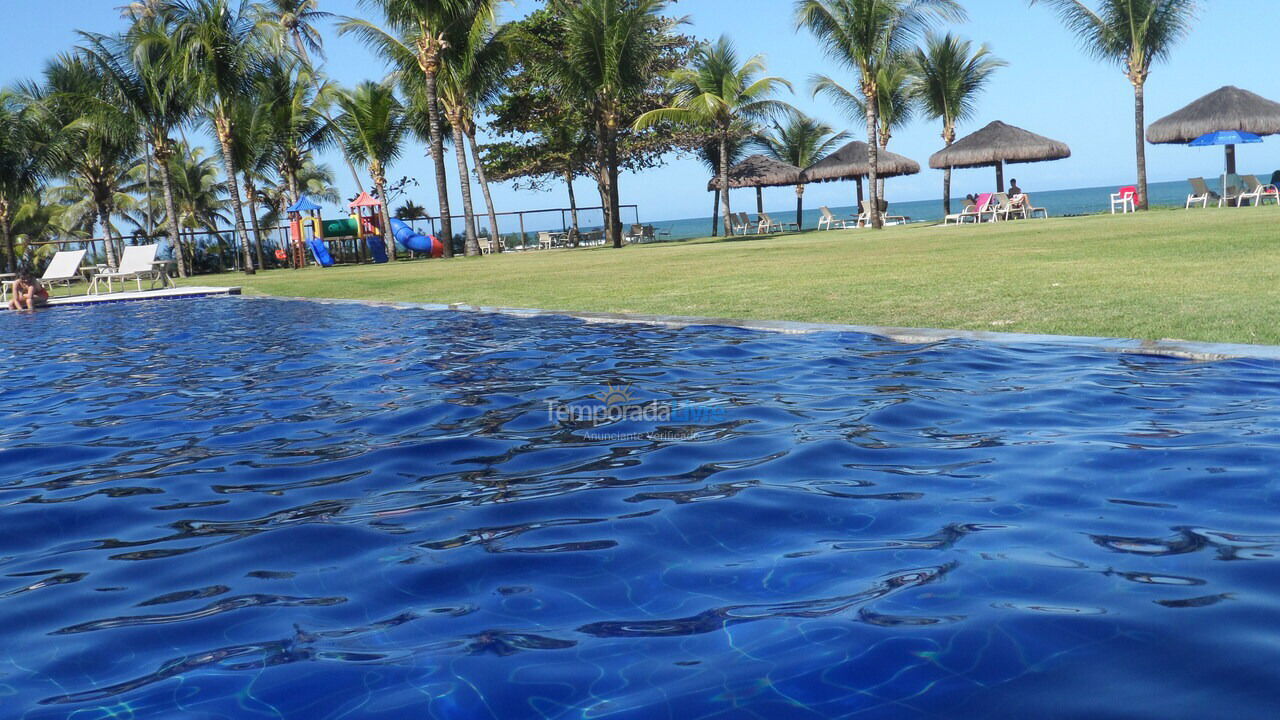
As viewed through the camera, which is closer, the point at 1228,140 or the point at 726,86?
the point at 1228,140

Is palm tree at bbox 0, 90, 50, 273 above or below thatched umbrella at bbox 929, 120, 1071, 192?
above

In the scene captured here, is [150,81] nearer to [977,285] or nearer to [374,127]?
[374,127]

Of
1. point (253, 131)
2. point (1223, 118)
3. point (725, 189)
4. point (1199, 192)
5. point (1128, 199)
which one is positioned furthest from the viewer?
point (725, 189)

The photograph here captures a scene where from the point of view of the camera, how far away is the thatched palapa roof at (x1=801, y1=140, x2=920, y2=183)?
33.7 metres

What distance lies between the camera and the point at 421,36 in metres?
25.2

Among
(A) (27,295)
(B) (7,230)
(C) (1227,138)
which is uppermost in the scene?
(B) (7,230)

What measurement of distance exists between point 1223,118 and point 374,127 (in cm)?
2547

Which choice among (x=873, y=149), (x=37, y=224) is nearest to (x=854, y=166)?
(x=873, y=149)

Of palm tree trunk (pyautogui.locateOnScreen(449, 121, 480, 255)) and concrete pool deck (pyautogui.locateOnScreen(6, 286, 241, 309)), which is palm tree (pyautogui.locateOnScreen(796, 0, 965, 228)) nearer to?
palm tree trunk (pyautogui.locateOnScreen(449, 121, 480, 255))

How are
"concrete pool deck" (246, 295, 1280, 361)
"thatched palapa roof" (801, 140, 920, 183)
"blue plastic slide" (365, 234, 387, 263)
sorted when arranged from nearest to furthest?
"concrete pool deck" (246, 295, 1280, 361) < "blue plastic slide" (365, 234, 387, 263) < "thatched palapa roof" (801, 140, 920, 183)

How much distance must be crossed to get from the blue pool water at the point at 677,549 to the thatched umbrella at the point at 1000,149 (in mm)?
27022

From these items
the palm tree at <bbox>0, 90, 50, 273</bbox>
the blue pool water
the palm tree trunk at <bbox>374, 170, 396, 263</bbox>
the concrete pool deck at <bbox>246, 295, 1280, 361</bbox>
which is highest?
the palm tree at <bbox>0, 90, 50, 273</bbox>

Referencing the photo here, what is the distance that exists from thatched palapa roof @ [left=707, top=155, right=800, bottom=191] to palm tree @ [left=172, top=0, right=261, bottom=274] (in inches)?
671

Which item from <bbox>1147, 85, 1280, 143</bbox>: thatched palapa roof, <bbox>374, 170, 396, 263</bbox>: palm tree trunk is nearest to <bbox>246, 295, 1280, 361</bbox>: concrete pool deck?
<bbox>374, 170, 396, 263</bbox>: palm tree trunk
